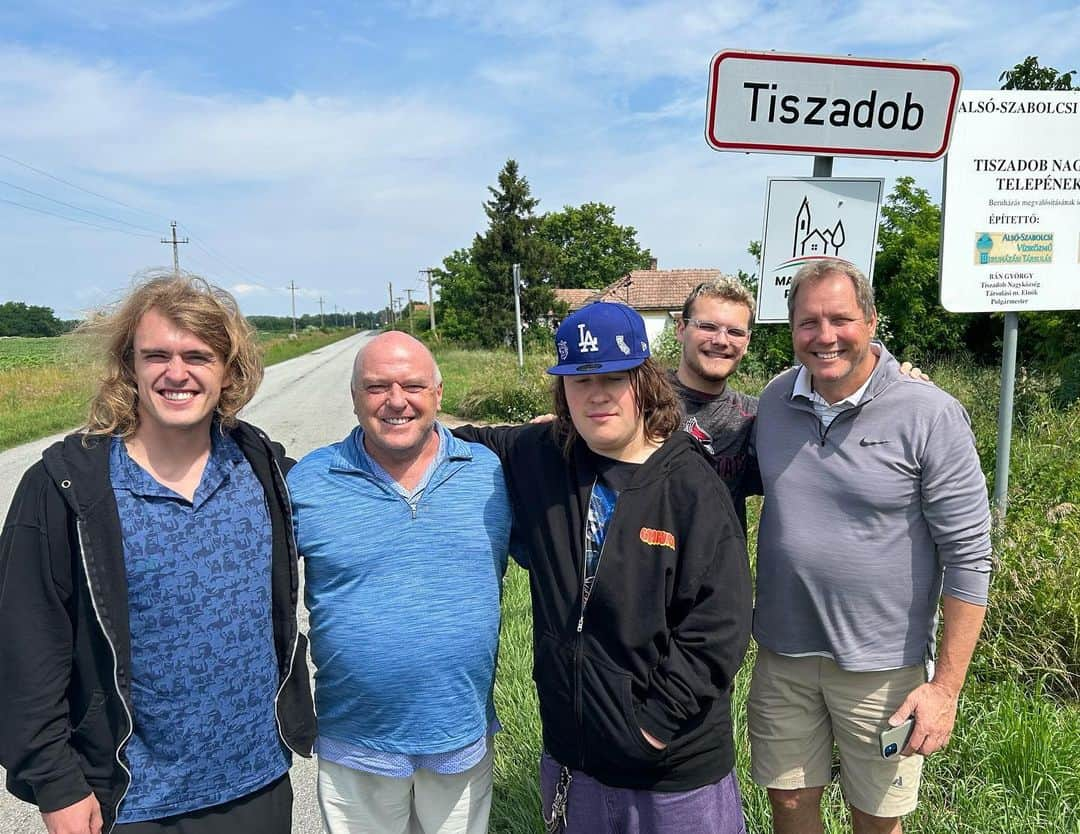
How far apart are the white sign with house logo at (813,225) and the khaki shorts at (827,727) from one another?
1333mm

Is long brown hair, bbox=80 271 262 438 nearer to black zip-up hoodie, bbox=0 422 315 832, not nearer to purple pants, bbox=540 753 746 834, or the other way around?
black zip-up hoodie, bbox=0 422 315 832

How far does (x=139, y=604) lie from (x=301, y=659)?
0.49 metres

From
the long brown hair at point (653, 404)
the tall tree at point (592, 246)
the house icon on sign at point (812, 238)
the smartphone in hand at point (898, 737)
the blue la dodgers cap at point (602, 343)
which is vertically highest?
the tall tree at point (592, 246)

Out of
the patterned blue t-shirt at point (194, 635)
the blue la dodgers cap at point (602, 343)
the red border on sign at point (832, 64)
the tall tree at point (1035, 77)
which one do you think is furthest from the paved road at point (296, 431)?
the tall tree at point (1035, 77)

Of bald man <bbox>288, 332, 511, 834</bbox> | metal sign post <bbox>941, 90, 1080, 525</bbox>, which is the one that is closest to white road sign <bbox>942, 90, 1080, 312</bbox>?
metal sign post <bbox>941, 90, 1080, 525</bbox>

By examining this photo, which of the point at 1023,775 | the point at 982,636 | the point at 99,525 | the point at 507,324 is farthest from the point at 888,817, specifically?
the point at 507,324

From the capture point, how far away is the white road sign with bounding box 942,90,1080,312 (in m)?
3.48

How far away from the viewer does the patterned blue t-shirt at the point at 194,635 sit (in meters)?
1.85

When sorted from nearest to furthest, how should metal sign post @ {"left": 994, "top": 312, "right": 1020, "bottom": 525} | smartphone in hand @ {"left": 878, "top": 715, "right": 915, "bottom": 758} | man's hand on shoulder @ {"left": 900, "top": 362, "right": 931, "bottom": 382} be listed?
1. smartphone in hand @ {"left": 878, "top": 715, "right": 915, "bottom": 758}
2. man's hand on shoulder @ {"left": 900, "top": 362, "right": 931, "bottom": 382}
3. metal sign post @ {"left": 994, "top": 312, "right": 1020, "bottom": 525}

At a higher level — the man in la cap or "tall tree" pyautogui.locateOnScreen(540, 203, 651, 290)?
"tall tree" pyautogui.locateOnScreen(540, 203, 651, 290)

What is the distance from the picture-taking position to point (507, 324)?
43312 mm

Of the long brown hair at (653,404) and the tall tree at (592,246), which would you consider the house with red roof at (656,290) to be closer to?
the tall tree at (592,246)

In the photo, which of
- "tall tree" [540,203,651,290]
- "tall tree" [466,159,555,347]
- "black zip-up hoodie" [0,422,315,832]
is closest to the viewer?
"black zip-up hoodie" [0,422,315,832]

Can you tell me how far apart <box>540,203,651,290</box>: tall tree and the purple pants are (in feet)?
217
